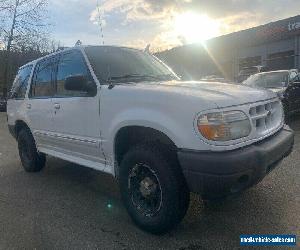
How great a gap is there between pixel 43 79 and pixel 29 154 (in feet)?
4.64

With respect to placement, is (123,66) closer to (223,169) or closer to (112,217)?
(112,217)

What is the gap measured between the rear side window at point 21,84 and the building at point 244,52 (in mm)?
23503

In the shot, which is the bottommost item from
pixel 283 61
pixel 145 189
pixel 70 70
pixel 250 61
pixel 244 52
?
pixel 145 189

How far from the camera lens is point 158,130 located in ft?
11.1

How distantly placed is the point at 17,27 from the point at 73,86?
117ft

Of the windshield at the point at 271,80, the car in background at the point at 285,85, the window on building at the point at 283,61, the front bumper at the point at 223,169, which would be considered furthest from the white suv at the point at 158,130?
the window on building at the point at 283,61

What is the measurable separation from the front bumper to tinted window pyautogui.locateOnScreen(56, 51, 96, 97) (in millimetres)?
1746

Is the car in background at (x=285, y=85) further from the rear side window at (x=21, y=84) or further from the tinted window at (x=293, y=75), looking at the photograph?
the rear side window at (x=21, y=84)

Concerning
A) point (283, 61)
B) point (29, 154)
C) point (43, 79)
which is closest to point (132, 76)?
point (43, 79)

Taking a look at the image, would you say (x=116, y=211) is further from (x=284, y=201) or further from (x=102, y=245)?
(x=284, y=201)

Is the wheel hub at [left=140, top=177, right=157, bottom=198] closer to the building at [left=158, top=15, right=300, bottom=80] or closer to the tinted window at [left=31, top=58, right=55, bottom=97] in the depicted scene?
the tinted window at [left=31, top=58, right=55, bottom=97]

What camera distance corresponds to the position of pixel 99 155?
14.1 ft

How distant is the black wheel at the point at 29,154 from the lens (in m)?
6.16

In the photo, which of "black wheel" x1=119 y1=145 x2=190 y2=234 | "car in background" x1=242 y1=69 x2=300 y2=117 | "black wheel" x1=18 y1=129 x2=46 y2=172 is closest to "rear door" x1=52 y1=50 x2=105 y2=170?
"black wheel" x1=119 y1=145 x2=190 y2=234
